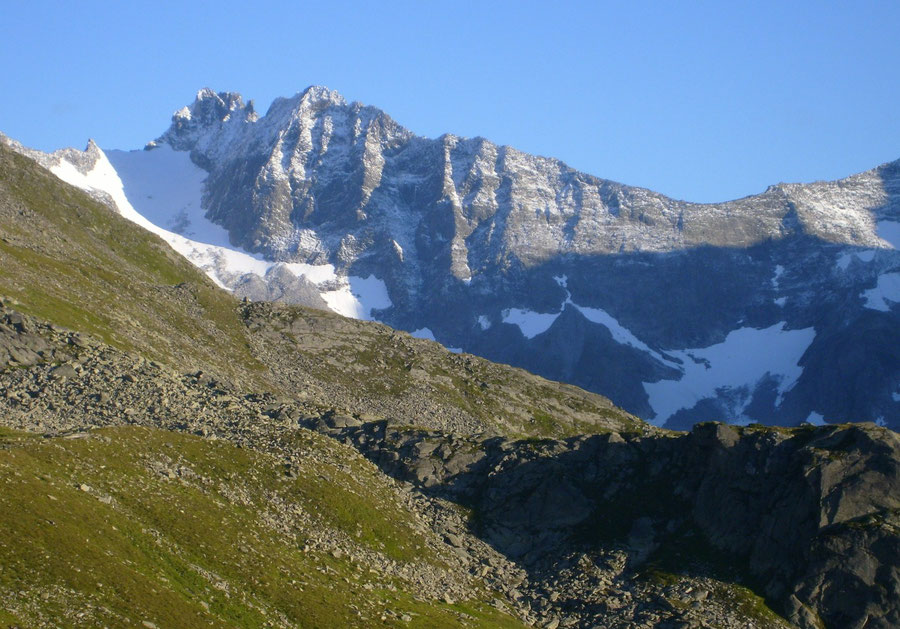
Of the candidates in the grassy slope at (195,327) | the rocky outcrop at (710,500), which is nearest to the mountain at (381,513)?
the rocky outcrop at (710,500)

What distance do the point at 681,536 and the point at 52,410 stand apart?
46.6 metres

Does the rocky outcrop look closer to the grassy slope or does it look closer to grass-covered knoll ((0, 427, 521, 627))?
grass-covered knoll ((0, 427, 521, 627))

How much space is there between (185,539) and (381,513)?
20.1 metres

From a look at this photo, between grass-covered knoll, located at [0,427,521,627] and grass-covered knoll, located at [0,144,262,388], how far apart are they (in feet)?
125

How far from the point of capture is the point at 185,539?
178 feet

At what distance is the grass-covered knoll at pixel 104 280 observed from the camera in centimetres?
10562

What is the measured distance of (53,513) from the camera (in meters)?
49.0

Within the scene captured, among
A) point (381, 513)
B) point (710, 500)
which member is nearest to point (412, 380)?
point (381, 513)

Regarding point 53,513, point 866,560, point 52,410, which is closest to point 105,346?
point 52,410

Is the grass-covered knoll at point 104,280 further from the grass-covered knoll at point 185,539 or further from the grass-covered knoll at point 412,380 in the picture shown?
the grass-covered knoll at point 185,539

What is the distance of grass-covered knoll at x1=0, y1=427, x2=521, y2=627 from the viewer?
44.1 meters

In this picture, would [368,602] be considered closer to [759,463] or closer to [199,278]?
[759,463]

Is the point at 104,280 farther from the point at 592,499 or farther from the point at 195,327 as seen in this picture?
the point at 592,499

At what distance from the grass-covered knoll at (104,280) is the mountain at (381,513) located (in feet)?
Result: 8.40
